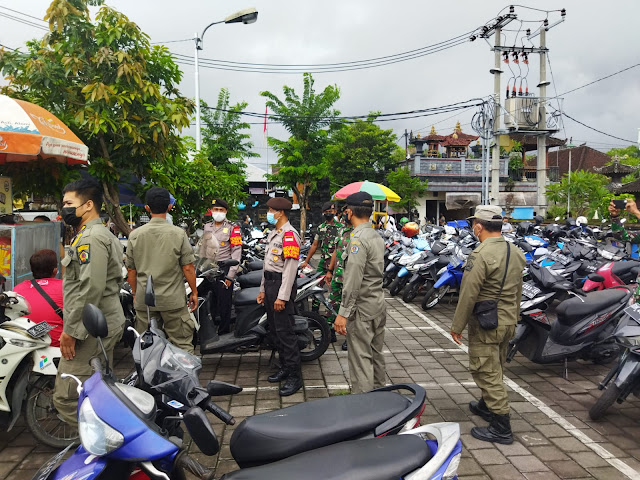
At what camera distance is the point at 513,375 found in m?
4.54

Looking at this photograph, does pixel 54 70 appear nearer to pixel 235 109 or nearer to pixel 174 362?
pixel 174 362

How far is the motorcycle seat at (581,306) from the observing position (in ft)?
14.1

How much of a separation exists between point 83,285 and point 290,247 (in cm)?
180

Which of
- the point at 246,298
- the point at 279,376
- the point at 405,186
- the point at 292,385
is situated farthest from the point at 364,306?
the point at 405,186

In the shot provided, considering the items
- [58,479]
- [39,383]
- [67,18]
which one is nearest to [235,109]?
[67,18]

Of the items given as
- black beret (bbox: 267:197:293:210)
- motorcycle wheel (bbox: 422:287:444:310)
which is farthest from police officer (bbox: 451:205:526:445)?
motorcycle wheel (bbox: 422:287:444:310)

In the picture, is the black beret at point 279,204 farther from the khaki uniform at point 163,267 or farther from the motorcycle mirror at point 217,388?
the motorcycle mirror at point 217,388

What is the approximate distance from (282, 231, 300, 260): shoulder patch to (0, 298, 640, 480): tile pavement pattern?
1273 mm

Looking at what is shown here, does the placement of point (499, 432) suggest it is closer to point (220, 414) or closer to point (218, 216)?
point (220, 414)

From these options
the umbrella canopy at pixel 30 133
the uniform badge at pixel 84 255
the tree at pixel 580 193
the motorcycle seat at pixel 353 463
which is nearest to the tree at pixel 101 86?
the umbrella canopy at pixel 30 133

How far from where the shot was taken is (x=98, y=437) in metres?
1.51

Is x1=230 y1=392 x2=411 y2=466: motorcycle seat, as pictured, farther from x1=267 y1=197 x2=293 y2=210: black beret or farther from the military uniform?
the military uniform

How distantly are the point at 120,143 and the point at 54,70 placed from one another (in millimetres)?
1069

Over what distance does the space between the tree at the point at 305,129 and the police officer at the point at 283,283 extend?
49.0ft
